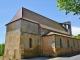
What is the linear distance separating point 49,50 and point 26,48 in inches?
189

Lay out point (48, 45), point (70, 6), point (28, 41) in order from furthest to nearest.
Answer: point (48, 45)
point (28, 41)
point (70, 6)

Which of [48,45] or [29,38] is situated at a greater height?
[29,38]

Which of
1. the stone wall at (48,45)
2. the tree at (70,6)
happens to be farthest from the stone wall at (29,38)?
the tree at (70,6)

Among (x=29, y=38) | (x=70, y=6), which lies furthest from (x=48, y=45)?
(x=70, y=6)

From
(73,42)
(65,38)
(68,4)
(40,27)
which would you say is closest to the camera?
(68,4)

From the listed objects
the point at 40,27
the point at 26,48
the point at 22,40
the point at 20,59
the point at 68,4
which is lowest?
the point at 20,59

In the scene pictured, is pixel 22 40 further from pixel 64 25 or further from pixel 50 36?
pixel 64 25

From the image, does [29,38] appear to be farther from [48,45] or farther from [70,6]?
[70,6]

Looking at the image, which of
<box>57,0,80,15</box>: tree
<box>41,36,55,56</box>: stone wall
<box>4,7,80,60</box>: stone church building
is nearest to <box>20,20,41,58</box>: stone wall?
<box>4,7,80,60</box>: stone church building

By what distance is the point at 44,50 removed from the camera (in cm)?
2153

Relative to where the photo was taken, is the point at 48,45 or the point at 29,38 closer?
the point at 29,38

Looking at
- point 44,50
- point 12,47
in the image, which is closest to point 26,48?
point 12,47

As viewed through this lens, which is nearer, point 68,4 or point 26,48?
point 68,4

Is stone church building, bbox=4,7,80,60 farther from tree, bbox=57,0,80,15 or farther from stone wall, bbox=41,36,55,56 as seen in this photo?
tree, bbox=57,0,80,15
